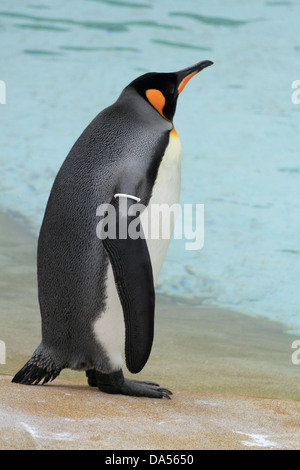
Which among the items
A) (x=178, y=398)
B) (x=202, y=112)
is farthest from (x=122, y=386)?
(x=202, y=112)

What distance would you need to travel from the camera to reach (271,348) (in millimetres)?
3127

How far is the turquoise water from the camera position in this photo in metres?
5.16

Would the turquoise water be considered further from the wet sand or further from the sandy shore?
the sandy shore

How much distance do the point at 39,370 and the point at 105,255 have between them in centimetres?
37

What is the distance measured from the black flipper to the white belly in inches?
2.5

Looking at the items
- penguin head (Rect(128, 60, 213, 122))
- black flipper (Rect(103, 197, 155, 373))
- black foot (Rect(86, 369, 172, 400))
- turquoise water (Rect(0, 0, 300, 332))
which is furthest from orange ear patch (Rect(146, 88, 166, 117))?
turquoise water (Rect(0, 0, 300, 332))

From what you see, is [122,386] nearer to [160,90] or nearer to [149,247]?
[149,247]

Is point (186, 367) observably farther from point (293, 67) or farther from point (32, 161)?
point (293, 67)

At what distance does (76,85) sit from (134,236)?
6.25 m

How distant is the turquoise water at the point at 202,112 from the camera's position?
16.9 ft

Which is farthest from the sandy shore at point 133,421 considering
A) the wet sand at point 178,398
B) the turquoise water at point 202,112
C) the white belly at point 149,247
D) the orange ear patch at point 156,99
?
the turquoise water at point 202,112

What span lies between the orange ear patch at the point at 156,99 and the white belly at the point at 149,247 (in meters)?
0.09

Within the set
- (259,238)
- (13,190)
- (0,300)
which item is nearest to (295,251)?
(259,238)

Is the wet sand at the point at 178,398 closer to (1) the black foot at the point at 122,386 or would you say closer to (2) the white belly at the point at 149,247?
(1) the black foot at the point at 122,386
